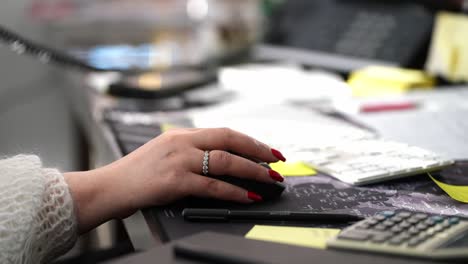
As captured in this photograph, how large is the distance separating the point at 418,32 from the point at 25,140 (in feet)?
6.03

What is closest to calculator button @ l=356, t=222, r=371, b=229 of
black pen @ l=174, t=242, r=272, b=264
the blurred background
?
black pen @ l=174, t=242, r=272, b=264

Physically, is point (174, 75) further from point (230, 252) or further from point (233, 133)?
point (230, 252)

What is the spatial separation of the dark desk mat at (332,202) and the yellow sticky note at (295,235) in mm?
14

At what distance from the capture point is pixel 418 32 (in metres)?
1.45

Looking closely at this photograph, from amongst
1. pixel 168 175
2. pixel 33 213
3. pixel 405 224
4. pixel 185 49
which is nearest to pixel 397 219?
pixel 405 224

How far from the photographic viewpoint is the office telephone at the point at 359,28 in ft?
4.81

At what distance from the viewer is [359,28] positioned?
1.60 meters

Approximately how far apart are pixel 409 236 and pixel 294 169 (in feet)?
0.99

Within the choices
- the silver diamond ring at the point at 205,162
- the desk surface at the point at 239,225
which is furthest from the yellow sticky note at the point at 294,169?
the silver diamond ring at the point at 205,162

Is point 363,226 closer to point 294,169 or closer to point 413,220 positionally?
point 413,220

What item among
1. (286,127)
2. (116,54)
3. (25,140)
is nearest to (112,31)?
(116,54)

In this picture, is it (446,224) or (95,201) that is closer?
(446,224)

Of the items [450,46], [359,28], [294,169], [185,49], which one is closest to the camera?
[294,169]

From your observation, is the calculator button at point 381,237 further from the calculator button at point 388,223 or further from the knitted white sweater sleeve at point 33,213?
the knitted white sweater sleeve at point 33,213
